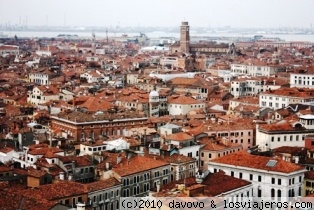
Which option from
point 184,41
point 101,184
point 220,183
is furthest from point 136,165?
point 184,41

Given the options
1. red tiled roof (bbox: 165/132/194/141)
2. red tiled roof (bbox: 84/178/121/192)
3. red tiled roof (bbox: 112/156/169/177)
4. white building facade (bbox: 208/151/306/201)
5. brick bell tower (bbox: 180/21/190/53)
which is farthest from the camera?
brick bell tower (bbox: 180/21/190/53)

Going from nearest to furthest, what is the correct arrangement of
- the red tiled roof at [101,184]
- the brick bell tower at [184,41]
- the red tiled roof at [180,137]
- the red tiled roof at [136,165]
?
the red tiled roof at [101,184], the red tiled roof at [136,165], the red tiled roof at [180,137], the brick bell tower at [184,41]

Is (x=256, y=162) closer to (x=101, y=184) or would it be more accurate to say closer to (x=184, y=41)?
(x=101, y=184)

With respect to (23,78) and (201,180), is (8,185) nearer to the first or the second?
(201,180)

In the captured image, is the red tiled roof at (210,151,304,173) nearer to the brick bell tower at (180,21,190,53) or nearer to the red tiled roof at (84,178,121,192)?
the red tiled roof at (84,178,121,192)

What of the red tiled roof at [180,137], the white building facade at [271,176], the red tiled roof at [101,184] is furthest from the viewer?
the red tiled roof at [180,137]

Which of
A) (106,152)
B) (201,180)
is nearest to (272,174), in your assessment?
(201,180)

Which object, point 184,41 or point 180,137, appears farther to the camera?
point 184,41

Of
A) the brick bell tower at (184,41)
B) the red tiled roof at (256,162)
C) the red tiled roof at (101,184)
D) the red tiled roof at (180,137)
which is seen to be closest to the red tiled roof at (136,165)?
the red tiled roof at (101,184)

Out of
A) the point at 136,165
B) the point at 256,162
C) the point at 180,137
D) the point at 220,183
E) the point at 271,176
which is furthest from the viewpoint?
the point at 180,137

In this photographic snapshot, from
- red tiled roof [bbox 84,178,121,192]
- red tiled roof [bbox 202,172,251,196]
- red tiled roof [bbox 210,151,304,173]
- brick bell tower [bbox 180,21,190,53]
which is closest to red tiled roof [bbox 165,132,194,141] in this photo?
red tiled roof [bbox 210,151,304,173]

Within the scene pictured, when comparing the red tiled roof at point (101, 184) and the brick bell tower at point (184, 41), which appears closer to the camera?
the red tiled roof at point (101, 184)

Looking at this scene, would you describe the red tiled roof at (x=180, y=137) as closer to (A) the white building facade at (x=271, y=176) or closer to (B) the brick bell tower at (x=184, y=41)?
(A) the white building facade at (x=271, y=176)
